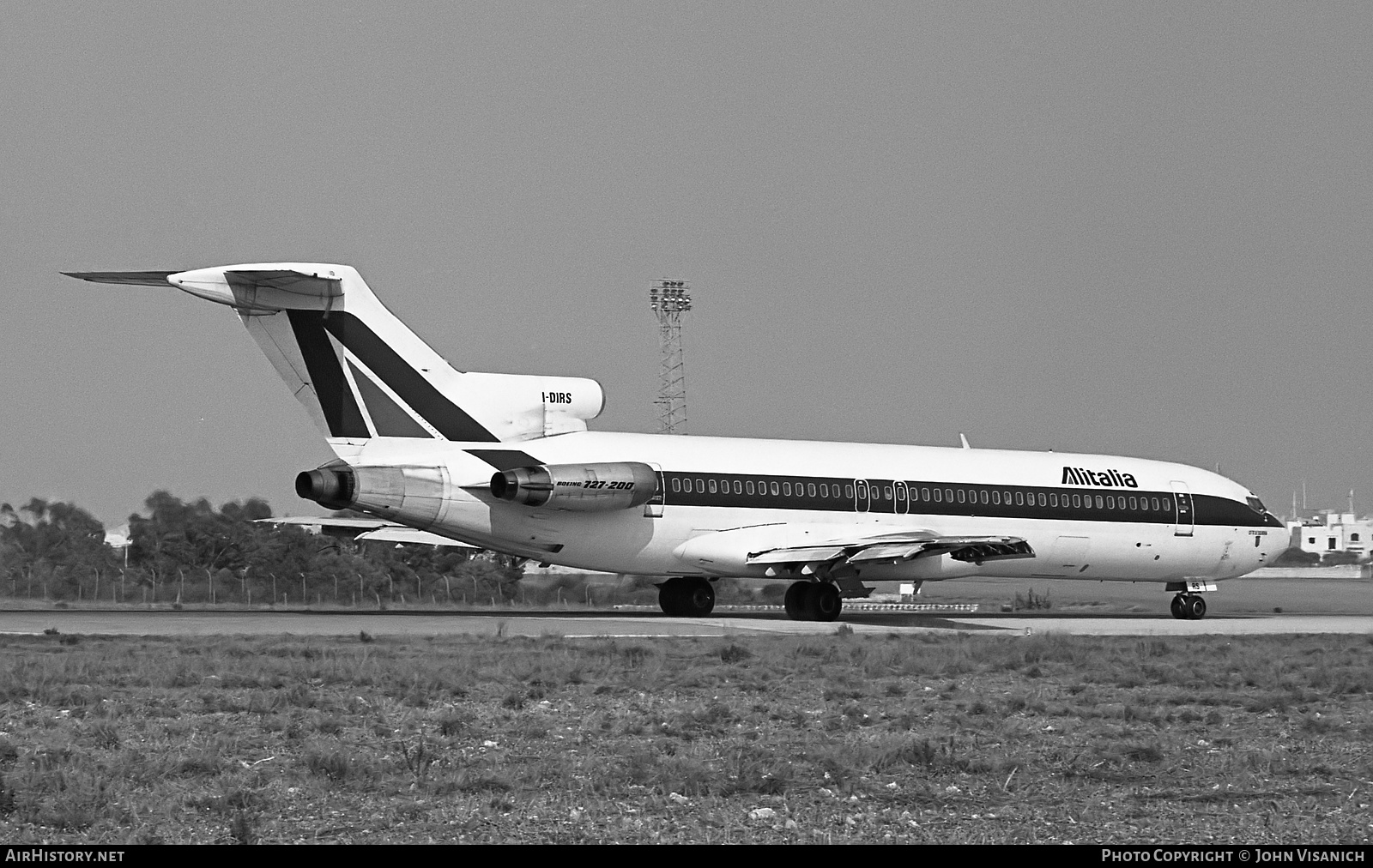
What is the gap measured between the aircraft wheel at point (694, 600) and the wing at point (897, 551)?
2.73 meters

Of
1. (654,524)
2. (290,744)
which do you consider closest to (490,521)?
(654,524)

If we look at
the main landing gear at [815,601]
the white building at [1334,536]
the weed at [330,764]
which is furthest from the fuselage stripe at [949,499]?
the white building at [1334,536]

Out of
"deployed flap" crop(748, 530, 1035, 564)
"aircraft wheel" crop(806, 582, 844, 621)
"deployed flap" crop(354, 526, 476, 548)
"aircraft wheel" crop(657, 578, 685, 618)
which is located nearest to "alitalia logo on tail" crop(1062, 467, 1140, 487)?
"deployed flap" crop(748, 530, 1035, 564)

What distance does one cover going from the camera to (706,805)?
33.6 ft

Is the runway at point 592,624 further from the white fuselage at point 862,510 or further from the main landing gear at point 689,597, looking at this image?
the white fuselage at point 862,510

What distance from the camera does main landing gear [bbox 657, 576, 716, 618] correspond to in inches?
1286

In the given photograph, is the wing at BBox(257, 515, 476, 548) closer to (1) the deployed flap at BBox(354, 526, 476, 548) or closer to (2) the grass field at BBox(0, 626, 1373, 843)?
(1) the deployed flap at BBox(354, 526, 476, 548)

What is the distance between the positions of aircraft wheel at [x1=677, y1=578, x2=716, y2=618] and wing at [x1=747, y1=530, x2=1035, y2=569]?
2733mm

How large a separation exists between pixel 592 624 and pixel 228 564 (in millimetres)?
24463

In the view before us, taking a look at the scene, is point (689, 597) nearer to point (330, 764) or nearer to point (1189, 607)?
point (1189, 607)

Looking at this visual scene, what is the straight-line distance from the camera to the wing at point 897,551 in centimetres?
2930

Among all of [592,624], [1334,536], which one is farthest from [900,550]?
[1334,536]

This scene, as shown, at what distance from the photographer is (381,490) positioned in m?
26.7
